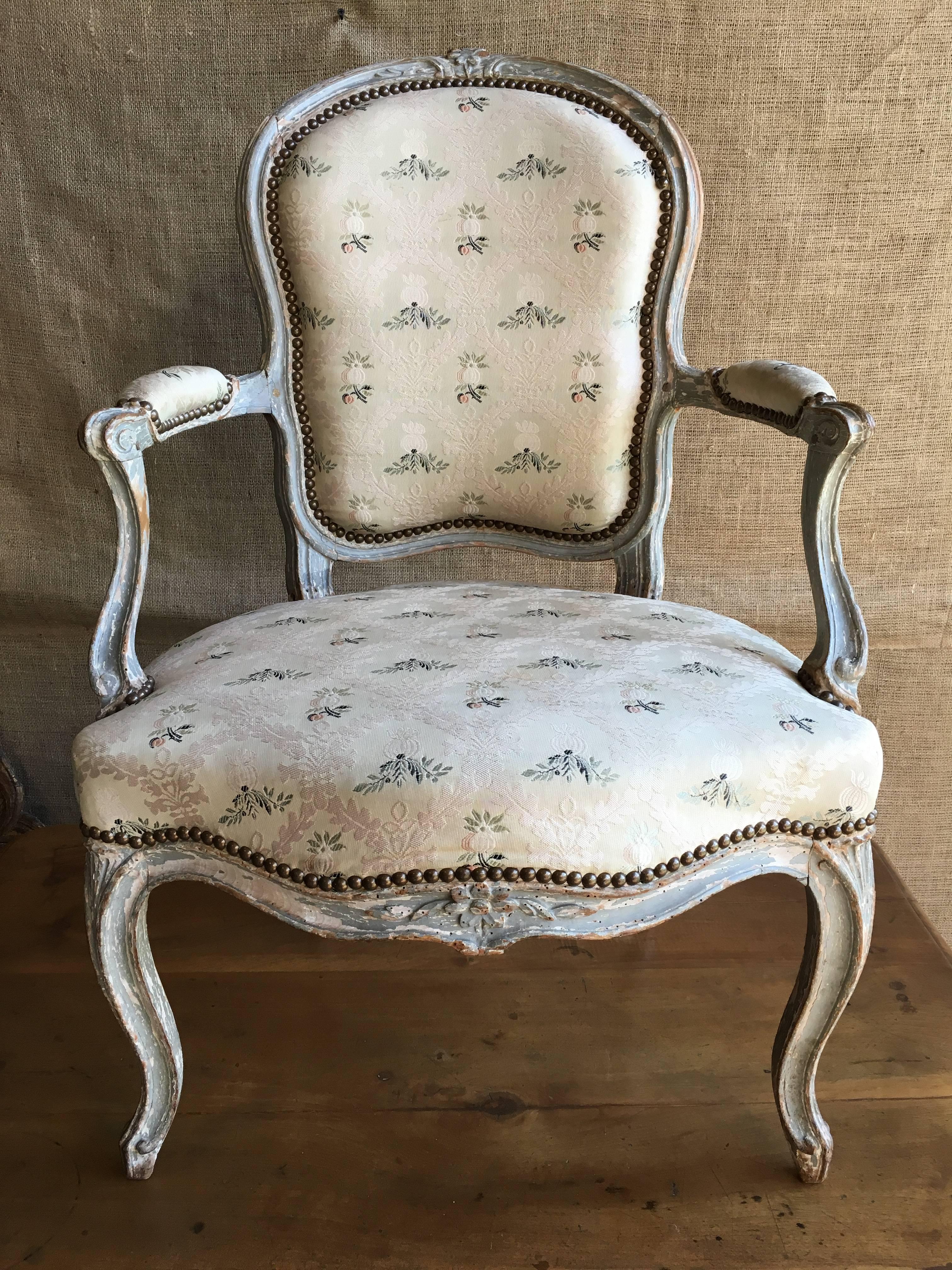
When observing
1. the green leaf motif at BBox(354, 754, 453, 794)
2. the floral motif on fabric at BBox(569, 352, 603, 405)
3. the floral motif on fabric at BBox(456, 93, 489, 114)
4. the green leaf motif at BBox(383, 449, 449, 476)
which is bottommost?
the green leaf motif at BBox(354, 754, 453, 794)

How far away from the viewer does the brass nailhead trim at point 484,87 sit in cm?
111

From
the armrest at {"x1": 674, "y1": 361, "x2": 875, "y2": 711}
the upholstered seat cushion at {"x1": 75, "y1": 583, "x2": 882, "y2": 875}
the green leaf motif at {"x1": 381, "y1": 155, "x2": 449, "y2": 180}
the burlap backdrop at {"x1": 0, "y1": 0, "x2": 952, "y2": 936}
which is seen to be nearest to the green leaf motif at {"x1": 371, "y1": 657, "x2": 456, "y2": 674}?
the upholstered seat cushion at {"x1": 75, "y1": 583, "x2": 882, "y2": 875}

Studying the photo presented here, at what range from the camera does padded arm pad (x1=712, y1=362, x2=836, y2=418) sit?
920 millimetres

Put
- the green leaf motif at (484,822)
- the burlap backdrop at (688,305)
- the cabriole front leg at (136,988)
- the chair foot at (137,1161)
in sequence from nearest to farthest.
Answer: the green leaf motif at (484,822), the cabriole front leg at (136,988), the chair foot at (137,1161), the burlap backdrop at (688,305)

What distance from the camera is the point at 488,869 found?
759 millimetres

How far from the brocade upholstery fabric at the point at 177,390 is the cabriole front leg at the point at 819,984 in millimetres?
722

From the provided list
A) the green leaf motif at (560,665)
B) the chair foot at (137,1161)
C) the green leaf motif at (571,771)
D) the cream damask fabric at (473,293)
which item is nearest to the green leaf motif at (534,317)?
the cream damask fabric at (473,293)

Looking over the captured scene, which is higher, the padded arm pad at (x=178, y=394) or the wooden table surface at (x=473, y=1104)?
the padded arm pad at (x=178, y=394)

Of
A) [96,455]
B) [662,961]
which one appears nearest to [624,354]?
[96,455]

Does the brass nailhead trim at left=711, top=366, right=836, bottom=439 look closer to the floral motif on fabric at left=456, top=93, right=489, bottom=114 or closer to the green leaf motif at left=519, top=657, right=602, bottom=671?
the green leaf motif at left=519, top=657, right=602, bottom=671

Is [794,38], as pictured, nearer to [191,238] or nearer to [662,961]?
[191,238]

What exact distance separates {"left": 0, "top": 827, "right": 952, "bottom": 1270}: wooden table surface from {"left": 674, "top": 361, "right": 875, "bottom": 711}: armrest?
50cm

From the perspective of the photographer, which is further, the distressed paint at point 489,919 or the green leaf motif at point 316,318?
the green leaf motif at point 316,318

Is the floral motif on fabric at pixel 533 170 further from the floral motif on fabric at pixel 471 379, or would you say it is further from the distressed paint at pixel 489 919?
the distressed paint at pixel 489 919
